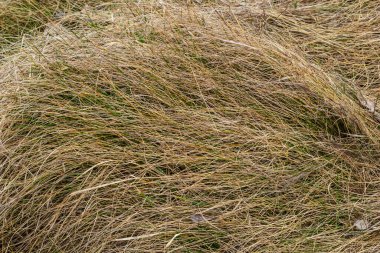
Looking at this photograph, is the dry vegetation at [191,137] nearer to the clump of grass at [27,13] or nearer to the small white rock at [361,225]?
the small white rock at [361,225]

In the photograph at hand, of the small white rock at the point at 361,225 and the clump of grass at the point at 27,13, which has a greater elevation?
the clump of grass at the point at 27,13

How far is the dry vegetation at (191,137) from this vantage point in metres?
2.36

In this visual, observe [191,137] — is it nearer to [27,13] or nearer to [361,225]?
[361,225]

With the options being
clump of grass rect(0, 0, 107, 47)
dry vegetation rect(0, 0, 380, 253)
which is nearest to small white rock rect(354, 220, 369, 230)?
dry vegetation rect(0, 0, 380, 253)

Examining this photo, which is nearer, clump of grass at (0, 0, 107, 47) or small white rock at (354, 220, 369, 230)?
small white rock at (354, 220, 369, 230)

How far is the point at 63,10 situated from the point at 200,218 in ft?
5.68

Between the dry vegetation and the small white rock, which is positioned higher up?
the dry vegetation

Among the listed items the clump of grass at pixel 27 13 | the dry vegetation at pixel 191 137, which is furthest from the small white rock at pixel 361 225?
the clump of grass at pixel 27 13

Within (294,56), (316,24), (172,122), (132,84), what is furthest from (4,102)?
(316,24)

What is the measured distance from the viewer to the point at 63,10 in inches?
142

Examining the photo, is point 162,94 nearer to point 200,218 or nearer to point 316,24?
point 200,218

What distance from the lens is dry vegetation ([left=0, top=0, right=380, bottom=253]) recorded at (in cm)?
236

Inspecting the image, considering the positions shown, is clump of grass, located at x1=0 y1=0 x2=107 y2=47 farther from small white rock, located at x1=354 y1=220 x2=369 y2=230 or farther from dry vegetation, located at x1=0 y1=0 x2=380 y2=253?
small white rock, located at x1=354 y1=220 x2=369 y2=230

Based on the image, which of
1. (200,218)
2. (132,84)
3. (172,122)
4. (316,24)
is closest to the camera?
(200,218)
